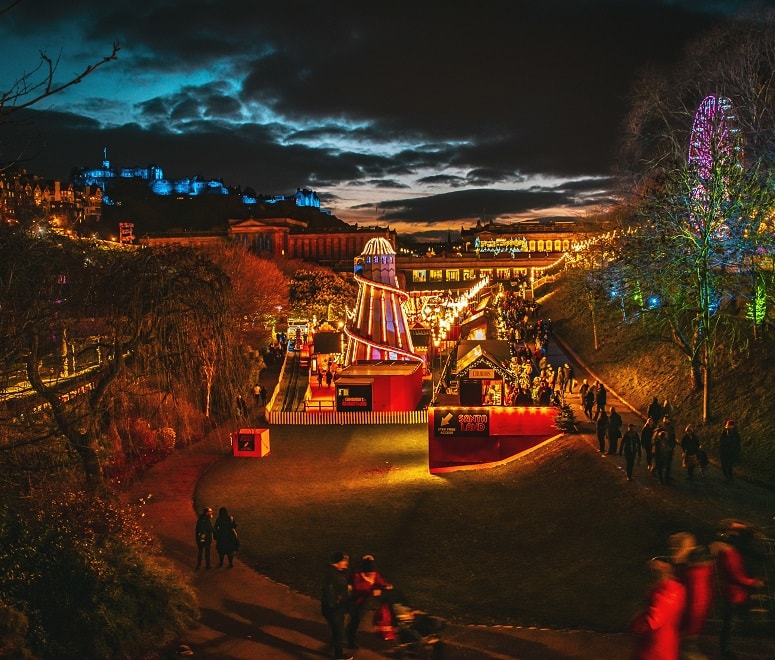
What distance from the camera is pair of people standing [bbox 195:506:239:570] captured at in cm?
1362

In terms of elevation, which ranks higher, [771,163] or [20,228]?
[771,163]

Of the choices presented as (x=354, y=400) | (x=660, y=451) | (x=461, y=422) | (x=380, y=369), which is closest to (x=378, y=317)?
(x=380, y=369)

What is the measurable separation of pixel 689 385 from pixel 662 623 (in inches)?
710

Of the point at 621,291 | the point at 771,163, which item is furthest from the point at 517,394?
the point at 771,163

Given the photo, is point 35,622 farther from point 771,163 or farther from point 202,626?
point 771,163

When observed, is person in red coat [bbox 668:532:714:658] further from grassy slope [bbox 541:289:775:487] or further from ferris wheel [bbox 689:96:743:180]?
ferris wheel [bbox 689:96:743:180]

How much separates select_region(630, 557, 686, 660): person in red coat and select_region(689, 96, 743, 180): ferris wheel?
54.8 feet

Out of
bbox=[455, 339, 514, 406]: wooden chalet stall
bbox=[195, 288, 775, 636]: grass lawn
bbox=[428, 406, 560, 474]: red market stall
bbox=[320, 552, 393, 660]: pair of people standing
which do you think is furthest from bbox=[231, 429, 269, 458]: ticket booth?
bbox=[320, 552, 393, 660]: pair of people standing

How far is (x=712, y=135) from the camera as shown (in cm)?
2059

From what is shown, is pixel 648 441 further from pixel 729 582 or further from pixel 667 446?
pixel 729 582

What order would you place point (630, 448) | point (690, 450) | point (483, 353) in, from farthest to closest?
1. point (483, 353)
2. point (630, 448)
3. point (690, 450)

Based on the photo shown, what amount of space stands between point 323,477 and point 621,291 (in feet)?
44.8

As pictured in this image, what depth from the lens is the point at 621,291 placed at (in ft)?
91.1

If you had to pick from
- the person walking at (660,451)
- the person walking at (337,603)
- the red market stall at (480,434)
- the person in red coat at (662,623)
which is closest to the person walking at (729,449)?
the person walking at (660,451)
